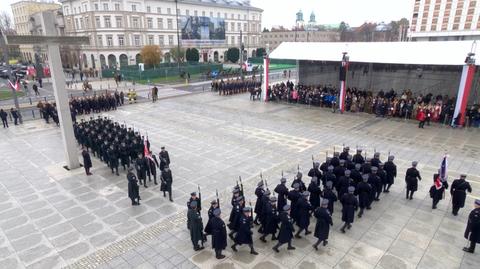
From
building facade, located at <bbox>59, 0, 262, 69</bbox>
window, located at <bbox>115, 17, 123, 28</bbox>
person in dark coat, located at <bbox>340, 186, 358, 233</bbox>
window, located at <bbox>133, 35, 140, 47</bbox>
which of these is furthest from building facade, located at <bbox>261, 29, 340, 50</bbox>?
person in dark coat, located at <bbox>340, 186, 358, 233</bbox>

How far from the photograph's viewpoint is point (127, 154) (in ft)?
42.2

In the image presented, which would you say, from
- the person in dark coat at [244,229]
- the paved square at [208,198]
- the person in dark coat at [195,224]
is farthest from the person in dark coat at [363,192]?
the person in dark coat at [195,224]

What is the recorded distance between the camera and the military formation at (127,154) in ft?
33.7

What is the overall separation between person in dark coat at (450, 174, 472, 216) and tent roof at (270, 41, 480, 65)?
11.4m

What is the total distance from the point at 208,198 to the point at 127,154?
14.7ft

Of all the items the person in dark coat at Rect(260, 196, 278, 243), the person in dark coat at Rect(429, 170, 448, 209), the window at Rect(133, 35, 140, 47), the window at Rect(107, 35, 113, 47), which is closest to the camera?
the person in dark coat at Rect(260, 196, 278, 243)

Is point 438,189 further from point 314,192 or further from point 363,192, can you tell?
point 314,192

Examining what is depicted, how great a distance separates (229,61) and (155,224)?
2729 inches

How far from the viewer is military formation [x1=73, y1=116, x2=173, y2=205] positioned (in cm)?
1026

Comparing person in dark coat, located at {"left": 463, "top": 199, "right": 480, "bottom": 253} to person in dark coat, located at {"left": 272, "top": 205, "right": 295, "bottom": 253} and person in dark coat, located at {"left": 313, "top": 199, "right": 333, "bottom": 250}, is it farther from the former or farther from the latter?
person in dark coat, located at {"left": 272, "top": 205, "right": 295, "bottom": 253}

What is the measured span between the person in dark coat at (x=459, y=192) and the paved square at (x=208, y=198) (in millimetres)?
355

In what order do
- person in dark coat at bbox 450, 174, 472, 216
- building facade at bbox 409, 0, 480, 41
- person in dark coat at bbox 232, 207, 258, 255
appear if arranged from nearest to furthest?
person in dark coat at bbox 232, 207, 258, 255
person in dark coat at bbox 450, 174, 472, 216
building facade at bbox 409, 0, 480, 41

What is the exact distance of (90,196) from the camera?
10852 mm

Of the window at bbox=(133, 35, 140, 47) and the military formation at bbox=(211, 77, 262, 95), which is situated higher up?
the window at bbox=(133, 35, 140, 47)
